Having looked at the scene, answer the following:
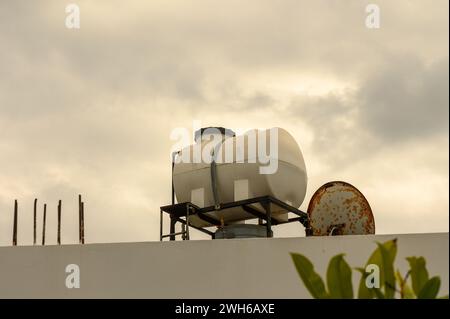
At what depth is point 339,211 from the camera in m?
15.9

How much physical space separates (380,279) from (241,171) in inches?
477

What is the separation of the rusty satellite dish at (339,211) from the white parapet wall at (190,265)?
2361 millimetres

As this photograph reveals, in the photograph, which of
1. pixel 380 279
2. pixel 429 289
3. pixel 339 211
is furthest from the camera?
pixel 339 211

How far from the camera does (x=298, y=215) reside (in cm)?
1739

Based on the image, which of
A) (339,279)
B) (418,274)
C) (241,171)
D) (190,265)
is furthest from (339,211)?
(418,274)

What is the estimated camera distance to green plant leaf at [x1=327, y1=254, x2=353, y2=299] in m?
4.24

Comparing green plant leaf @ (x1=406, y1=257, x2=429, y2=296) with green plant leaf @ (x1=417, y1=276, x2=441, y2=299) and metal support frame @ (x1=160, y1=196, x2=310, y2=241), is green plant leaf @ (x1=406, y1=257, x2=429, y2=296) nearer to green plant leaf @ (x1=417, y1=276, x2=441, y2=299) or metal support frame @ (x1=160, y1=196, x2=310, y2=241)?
green plant leaf @ (x1=417, y1=276, x2=441, y2=299)

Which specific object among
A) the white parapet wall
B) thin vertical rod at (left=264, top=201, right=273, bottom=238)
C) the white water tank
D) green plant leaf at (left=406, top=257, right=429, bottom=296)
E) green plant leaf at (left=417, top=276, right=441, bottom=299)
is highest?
the white water tank

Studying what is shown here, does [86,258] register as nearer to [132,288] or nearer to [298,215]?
[132,288]

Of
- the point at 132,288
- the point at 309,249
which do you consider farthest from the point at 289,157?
the point at 132,288

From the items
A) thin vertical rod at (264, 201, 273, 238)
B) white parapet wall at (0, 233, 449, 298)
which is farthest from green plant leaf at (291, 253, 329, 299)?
thin vertical rod at (264, 201, 273, 238)

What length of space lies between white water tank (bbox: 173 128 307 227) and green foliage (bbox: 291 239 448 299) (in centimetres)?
1170

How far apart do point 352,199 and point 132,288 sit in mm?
5800

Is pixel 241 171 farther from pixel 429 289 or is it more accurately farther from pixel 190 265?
pixel 429 289
